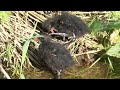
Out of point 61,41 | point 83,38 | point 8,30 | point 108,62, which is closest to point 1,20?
point 8,30

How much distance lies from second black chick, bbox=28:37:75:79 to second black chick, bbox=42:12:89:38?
15 cm

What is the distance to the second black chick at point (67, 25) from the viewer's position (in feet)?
6.95

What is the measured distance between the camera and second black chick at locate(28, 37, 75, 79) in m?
1.92

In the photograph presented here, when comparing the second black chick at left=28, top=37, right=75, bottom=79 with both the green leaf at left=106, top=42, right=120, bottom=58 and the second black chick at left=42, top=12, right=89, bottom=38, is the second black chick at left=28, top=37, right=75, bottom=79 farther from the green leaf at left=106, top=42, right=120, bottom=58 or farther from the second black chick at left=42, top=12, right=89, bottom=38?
the green leaf at left=106, top=42, right=120, bottom=58

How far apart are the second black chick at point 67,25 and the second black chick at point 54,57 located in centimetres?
15

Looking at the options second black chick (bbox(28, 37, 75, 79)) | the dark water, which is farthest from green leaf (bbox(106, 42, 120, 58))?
second black chick (bbox(28, 37, 75, 79))

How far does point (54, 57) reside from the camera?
193cm

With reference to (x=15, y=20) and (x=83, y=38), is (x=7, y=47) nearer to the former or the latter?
(x=15, y=20)

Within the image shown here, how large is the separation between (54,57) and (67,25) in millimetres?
282

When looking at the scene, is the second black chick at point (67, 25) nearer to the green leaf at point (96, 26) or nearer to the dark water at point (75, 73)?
the green leaf at point (96, 26)

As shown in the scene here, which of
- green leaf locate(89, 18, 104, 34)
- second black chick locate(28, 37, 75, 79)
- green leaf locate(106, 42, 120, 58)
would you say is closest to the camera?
second black chick locate(28, 37, 75, 79)

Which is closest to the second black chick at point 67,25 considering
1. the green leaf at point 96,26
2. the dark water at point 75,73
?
the green leaf at point 96,26

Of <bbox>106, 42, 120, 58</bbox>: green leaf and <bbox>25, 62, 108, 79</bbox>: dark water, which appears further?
<bbox>106, 42, 120, 58</bbox>: green leaf
